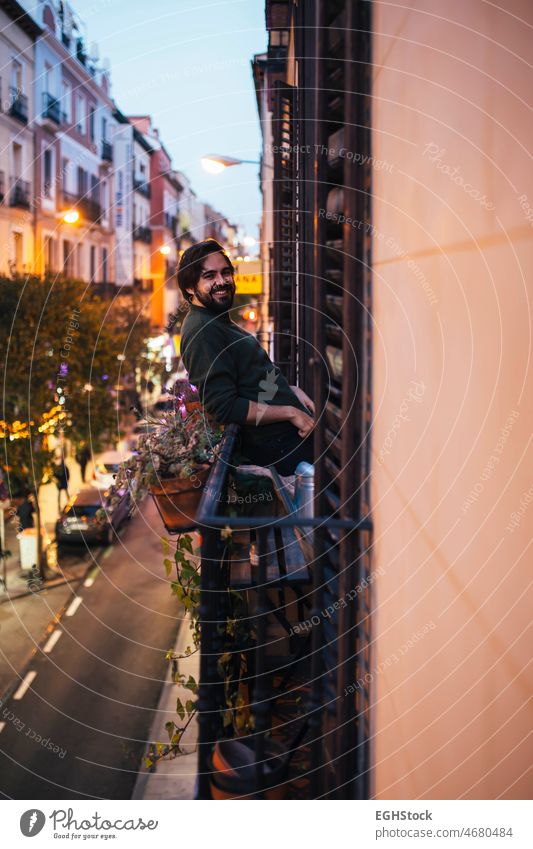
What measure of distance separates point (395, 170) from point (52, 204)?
24118mm

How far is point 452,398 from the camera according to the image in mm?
1707

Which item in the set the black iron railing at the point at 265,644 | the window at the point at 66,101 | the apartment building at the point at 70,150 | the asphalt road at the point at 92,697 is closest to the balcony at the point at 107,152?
the apartment building at the point at 70,150

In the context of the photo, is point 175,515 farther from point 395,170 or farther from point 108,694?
point 108,694

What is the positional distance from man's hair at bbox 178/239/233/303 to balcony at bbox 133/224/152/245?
1297 inches

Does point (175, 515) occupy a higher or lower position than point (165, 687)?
higher

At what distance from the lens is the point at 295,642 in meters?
3.61

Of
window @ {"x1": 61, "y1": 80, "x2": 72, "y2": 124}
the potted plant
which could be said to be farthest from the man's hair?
window @ {"x1": 61, "y1": 80, "x2": 72, "y2": 124}

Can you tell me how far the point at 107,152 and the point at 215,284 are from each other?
2953 cm

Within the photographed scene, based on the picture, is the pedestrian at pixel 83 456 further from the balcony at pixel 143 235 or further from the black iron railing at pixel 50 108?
the balcony at pixel 143 235

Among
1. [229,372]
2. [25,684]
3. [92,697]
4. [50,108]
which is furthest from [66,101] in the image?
[229,372]

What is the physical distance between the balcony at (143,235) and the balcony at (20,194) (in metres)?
13.7

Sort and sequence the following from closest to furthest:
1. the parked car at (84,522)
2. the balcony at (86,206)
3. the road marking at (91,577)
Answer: the road marking at (91,577), the parked car at (84,522), the balcony at (86,206)

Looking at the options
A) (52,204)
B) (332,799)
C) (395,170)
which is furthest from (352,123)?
(52,204)

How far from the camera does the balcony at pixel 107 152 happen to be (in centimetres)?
3105
